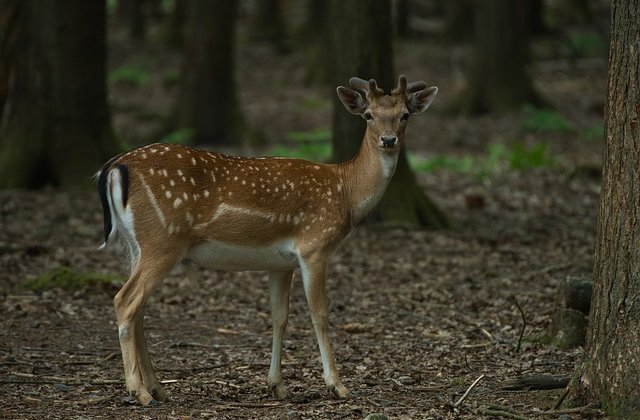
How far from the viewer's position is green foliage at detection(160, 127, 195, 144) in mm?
17219

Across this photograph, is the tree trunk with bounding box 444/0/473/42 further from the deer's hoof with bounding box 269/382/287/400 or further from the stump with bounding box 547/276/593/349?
the deer's hoof with bounding box 269/382/287/400

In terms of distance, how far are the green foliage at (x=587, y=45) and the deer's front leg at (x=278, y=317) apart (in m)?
23.8

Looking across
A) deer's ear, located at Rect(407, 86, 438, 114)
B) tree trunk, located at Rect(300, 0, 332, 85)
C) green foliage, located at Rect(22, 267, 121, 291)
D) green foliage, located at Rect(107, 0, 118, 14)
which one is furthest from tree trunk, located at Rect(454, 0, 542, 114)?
green foliage, located at Rect(107, 0, 118, 14)

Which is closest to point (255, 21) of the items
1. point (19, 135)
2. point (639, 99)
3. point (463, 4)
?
point (463, 4)

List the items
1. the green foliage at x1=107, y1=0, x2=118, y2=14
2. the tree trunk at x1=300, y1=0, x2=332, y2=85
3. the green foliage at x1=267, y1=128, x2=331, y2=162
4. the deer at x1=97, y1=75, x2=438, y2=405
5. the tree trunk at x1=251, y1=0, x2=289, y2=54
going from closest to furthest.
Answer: the deer at x1=97, y1=75, x2=438, y2=405
the green foliage at x1=267, y1=128, x2=331, y2=162
the tree trunk at x1=300, y1=0, x2=332, y2=85
the tree trunk at x1=251, y1=0, x2=289, y2=54
the green foliage at x1=107, y1=0, x2=118, y2=14

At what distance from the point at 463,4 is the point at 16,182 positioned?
2062cm

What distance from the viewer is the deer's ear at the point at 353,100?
284 inches

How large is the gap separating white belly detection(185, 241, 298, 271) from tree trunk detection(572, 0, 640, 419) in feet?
6.52

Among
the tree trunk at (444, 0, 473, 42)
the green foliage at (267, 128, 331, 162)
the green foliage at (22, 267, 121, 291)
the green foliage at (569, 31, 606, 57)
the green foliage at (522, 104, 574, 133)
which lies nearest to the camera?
the green foliage at (22, 267, 121, 291)

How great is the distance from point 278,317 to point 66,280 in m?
3.08

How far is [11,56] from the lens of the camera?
405 inches

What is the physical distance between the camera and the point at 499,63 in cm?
2092

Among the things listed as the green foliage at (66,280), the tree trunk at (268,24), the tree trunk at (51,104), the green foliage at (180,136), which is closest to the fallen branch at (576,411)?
the green foliage at (66,280)

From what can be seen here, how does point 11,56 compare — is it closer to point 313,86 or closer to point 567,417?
point 567,417
